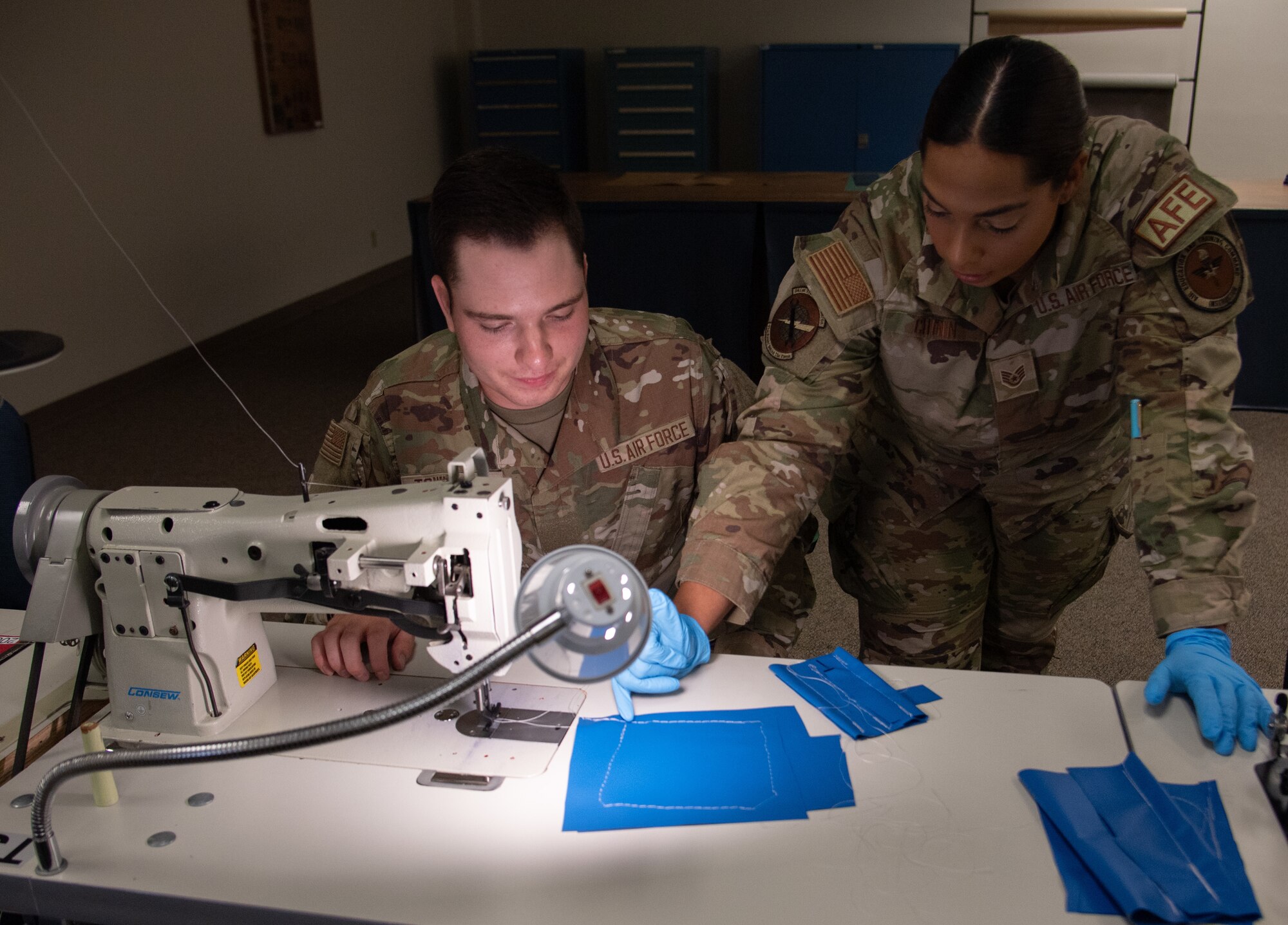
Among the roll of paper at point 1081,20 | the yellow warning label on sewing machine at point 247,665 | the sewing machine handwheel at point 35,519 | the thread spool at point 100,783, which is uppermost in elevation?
the roll of paper at point 1081,20

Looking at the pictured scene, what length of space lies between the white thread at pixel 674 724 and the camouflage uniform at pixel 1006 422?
22 cm

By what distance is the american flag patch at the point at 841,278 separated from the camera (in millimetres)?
1466

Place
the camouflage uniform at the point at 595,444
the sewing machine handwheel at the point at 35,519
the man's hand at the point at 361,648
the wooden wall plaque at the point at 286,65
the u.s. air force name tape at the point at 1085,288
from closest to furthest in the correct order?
the sewing machine handwheel at the point at 35,519 < the man's hand at the point at 361,648 < the u.s. air force name tape at the point at 1085,288 < the camouflage uniform at the point at 595,444 < the wooden wall plaque at the point at 286,65

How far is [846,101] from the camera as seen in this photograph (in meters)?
6.20

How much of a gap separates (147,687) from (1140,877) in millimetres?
1006

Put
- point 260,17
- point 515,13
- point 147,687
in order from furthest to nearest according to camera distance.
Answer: point 515,13
point 260,17
point 147,687

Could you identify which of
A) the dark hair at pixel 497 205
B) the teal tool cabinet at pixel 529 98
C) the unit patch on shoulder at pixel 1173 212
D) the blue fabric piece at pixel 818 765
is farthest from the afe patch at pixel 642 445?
the teal tool cabinet at pixel 529 98

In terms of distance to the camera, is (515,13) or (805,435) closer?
(805,435)

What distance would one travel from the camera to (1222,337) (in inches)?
50.3

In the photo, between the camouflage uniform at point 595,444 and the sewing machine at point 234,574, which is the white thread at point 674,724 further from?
the camouflage uniform at point 595,444

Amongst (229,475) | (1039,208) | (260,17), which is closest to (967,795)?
(1039,208)

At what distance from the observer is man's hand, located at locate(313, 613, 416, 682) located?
126 centimetres

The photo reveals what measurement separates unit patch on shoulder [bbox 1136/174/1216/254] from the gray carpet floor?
59.5 inches

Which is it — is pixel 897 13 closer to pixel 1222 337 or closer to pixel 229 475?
pixel 229 475
